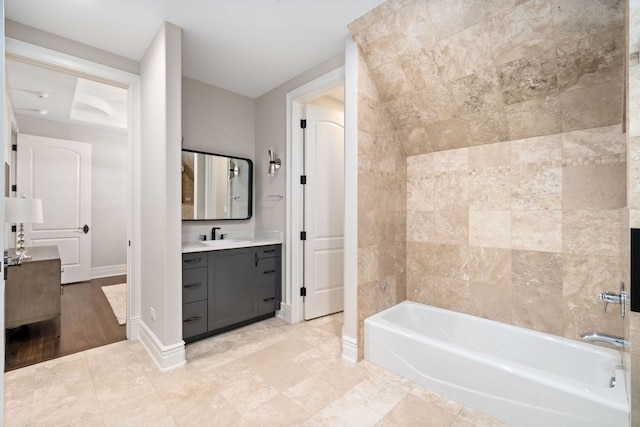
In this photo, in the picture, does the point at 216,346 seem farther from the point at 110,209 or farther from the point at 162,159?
the point at 110,209

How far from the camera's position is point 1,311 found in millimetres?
1192

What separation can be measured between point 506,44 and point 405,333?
6.20 ft

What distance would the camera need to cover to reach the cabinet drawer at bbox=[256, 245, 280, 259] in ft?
9.68

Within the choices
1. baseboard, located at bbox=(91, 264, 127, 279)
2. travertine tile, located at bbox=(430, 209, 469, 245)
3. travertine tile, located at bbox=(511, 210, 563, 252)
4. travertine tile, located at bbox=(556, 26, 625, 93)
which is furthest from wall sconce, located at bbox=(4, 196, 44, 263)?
travertine tile, located at bbox=(556, 26, 625, 93)

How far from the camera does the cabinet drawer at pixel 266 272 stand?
295 cm

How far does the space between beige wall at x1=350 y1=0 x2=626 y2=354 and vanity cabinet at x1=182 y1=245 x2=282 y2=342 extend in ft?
3.75

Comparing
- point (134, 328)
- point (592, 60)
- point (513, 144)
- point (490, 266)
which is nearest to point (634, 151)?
point (592, 60)

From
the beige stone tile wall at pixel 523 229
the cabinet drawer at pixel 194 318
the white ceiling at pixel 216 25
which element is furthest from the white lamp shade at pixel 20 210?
the beige stone tile wall at pixel 523 229

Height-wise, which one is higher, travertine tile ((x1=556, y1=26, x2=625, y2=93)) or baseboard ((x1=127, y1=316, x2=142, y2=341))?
travertine tile ((x1=556, y1=26, x2=625, y2=93))

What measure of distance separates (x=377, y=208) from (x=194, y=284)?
162 centimetres

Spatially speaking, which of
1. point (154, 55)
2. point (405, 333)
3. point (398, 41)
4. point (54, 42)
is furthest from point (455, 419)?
point (54, 42)

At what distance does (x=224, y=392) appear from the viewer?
6.09 feet

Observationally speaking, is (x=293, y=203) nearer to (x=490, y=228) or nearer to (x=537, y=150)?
(x=490, y=228)

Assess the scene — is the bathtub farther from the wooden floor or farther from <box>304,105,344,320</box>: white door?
the wooden floor
